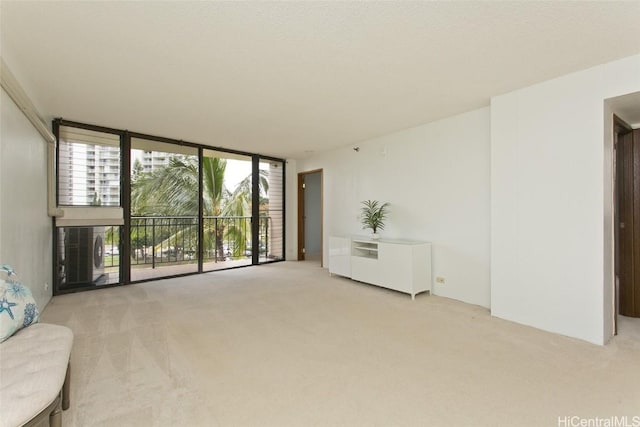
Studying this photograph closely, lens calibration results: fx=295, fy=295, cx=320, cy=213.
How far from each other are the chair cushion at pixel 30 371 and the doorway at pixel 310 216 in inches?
216

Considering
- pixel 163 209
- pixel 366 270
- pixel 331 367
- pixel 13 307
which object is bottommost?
pixel 331 367

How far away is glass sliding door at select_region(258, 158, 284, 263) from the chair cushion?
505 cm

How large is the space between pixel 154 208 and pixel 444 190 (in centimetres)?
456

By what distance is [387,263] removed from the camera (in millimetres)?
4113

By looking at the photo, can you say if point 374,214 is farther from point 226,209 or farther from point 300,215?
point 226,209

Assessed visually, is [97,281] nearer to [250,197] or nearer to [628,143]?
[250,197]

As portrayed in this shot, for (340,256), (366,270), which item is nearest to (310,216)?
(340,256)

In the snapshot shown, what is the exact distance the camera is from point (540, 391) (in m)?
1.84

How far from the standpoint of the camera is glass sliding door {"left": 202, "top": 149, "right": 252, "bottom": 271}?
6.03 m

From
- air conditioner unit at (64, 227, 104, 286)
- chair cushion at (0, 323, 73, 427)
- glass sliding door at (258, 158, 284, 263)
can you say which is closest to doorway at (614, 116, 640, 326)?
chair cushion at (0, 323, 73, 427)

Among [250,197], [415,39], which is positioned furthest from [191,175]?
[415,39]

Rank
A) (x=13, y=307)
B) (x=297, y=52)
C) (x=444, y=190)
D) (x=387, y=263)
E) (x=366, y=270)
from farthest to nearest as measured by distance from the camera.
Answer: (x=366, y=270) → (x=387, y=263) → (x=444, y=190) → (x=297, y=52) → (x=13, y=307)

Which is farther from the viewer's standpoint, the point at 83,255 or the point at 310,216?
the point at 310,216

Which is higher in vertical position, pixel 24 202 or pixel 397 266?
pixel 24 202
